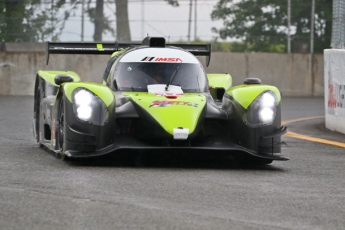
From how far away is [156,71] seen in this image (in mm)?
10031

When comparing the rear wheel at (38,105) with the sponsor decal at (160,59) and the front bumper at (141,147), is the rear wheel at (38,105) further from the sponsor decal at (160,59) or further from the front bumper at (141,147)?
the front bumper at (141,147)

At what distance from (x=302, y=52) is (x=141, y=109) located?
17314mm

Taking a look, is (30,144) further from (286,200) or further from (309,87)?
(309,87)

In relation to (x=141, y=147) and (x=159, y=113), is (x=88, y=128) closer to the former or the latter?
(x=141, y=147)

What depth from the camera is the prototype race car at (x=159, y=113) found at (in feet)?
28.6

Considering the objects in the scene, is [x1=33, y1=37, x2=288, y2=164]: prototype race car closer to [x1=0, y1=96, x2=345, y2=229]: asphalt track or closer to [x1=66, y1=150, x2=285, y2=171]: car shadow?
[x1=66, y1=150, x2=285, y2=171]: car shadow

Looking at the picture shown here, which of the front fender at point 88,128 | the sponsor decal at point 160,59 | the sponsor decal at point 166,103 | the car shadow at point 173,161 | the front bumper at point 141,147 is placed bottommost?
the car shadow at point 173,161

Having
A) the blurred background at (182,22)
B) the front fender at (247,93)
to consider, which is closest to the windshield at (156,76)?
the front fender at (247,93)

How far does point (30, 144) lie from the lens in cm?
1129

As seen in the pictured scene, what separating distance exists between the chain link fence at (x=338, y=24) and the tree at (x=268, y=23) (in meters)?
6.19

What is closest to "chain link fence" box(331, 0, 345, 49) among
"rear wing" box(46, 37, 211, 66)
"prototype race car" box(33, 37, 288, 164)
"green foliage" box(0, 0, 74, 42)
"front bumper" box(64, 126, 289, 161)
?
"rear wing" box(46, 37, 211, 66)

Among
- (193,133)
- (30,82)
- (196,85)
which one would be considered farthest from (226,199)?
(30,82)

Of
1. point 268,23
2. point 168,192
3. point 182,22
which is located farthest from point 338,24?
point 168,192

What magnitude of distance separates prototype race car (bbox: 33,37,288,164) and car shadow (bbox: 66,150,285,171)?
81 millimetres
